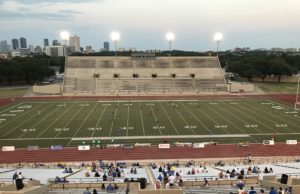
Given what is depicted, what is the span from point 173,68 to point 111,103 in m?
28.2

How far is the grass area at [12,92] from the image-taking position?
210 feet

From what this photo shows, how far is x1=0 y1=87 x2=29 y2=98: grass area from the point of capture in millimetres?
64062

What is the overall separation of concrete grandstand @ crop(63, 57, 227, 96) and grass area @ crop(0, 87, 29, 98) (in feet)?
28.6

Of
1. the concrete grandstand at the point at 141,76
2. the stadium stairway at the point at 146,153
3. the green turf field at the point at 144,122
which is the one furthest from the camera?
the concrete grandstand at the point at 141,76

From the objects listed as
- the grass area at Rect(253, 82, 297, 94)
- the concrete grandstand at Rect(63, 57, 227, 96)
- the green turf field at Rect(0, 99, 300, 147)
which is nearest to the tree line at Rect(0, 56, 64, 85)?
the concrete grandstand at Rect(63, 57, 227, 96)

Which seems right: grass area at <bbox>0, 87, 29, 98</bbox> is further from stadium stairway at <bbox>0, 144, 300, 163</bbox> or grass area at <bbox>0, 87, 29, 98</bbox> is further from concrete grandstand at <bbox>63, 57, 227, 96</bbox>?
stadium stairway at <bbox>0, 144, 300, 163</bbox>

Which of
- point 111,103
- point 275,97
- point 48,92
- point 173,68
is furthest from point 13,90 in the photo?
point 275,97

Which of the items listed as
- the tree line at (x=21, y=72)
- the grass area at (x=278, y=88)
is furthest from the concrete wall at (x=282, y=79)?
the tree line at (x=21, y=72)

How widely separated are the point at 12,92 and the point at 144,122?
38761 millimetres

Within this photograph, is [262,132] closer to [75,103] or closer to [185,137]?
[185,137]

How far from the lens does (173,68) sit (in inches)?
3135

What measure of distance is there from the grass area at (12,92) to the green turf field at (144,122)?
9855mm

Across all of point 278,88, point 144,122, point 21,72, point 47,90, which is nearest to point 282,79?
point 278,88

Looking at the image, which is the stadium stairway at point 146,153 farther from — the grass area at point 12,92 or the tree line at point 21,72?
the tree line at point 21,72
